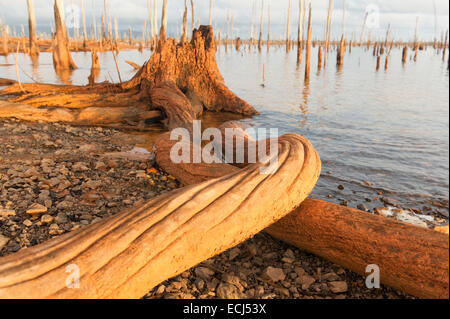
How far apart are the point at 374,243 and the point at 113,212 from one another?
8.11 feet

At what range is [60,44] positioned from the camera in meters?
18.9

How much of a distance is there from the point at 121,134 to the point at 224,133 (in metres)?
2.86

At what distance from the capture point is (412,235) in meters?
2.11

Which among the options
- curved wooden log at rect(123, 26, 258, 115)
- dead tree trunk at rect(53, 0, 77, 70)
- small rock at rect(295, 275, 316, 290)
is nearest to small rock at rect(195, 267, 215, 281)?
small rock at rect(295, 275, 316, 290)

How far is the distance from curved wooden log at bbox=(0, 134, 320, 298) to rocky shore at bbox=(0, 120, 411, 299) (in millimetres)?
412

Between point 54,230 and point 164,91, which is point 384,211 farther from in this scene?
point 164,91

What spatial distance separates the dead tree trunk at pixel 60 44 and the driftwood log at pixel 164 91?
972 cm

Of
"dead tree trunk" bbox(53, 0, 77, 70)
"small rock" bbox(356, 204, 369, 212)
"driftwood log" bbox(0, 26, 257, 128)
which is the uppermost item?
"dead tree trunk" bbox(53, 0, 77, 70)

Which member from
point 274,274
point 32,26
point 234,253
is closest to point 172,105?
point 234,253

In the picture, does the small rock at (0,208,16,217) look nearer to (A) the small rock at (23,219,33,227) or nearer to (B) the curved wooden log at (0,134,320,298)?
(A) the small rock at (23,219,33,227)

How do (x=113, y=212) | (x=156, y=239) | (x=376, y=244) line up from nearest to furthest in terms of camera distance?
(x=156, y=239), (x=376, y=244), (x=113, y=212)

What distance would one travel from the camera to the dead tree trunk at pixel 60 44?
17.5 metres

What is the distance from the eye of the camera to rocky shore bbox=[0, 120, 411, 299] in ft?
7.92

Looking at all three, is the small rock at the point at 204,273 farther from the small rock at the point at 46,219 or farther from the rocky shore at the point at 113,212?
the small rock at the point at 46,219
